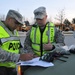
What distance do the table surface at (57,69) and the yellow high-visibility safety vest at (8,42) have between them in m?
0.82

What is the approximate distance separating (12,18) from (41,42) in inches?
34.2

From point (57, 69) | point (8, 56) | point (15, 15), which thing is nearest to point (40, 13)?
point (15, 15)

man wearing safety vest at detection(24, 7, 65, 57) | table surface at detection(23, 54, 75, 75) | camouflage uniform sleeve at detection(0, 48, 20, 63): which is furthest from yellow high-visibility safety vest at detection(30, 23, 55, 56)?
table surface at detection(23, 54, 75, 75)

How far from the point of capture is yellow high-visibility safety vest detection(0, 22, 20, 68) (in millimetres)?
3463

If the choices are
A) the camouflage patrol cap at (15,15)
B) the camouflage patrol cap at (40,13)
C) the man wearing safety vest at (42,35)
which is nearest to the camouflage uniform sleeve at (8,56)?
the camouflage patrol cap at (15,15)

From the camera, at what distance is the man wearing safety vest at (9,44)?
3.39m

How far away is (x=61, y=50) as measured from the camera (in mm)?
3182

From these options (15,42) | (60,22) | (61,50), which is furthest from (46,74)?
(60,22)

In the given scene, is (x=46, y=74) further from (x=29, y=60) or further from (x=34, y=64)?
(x=29, y=60)

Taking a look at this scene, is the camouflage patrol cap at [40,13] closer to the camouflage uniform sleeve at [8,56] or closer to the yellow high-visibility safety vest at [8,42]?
the yellow high-visibility safety vest at [8,42]

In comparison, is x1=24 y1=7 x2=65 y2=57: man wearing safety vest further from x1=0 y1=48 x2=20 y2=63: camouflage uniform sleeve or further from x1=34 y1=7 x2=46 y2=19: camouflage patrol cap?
x1=0 y1=48 x2=20 y2=63: camouflage uniform sleeve

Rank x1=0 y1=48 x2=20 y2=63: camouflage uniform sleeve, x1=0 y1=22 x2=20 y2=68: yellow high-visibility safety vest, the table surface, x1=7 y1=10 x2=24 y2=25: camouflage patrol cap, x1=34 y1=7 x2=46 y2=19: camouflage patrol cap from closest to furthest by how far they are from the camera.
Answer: the table surface
x1=0 y1=48 x2=20 y2=63: camouflage uniform sleeve
x1=0 y1=22 x2=20 y2=68: yellow high-visibility safety vest
x1=7 y1=10 x2=24 y2=25: camouflage patrol cap
x1=34 y1=7 x2=46 y2=19: camouflage patrol cap

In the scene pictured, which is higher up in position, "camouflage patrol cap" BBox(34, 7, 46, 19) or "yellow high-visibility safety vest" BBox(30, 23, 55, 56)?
"camouflage patrol cap" BBox(34, 7, 46, 19)

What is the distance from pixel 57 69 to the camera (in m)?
2.49
